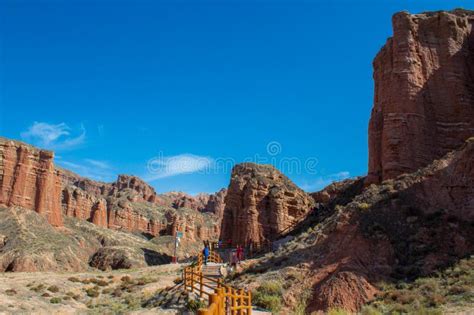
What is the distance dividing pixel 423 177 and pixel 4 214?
59.7 meters

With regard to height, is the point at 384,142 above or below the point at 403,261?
above

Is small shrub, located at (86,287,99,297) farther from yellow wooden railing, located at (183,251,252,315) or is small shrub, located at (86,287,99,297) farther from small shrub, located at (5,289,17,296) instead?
yellow wooden railing, located at (183,251,252,315)

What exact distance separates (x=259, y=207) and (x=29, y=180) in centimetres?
4077

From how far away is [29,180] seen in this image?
225 feet

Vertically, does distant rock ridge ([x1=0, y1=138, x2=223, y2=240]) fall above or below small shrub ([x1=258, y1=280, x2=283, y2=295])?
above

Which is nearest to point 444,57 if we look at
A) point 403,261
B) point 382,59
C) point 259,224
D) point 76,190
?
point 382,59

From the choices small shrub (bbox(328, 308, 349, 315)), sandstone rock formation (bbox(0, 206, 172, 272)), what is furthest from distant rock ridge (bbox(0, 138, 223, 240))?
small shrub (bbox(328, 308, 349, 315))

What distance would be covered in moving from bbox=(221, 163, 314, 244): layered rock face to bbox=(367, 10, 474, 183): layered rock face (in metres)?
21.0

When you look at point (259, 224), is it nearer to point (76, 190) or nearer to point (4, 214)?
point (4, 214)

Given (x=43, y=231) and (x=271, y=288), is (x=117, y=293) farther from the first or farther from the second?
(x=43, y=231)

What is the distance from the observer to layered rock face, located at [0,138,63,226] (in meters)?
65.2

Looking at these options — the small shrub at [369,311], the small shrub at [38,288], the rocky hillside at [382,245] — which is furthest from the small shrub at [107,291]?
the small shrub at [369,311]

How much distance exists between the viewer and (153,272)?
137 feet

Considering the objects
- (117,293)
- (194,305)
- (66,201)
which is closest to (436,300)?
(194,305)
